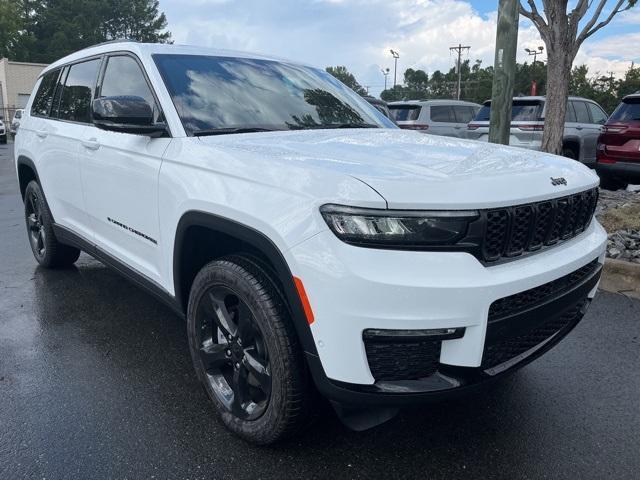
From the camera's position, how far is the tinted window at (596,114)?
41.7 ft

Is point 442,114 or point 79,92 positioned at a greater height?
point 79,92

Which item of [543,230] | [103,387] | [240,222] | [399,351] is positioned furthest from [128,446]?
[543,230]

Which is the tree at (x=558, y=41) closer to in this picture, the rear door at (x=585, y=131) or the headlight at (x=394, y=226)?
the rear door at (x=585, y=131)

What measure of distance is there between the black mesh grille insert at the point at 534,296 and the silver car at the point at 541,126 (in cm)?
921

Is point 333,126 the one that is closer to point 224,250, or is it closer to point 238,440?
point 224,250

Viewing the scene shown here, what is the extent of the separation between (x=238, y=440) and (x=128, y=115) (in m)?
1.66

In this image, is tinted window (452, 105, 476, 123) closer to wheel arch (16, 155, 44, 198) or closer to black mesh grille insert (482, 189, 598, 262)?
wheel arch (16, 155, 44, 198)

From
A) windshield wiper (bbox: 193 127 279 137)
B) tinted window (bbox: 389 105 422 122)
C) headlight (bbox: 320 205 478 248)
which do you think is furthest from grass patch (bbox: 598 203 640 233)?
tinted window (bbox: 389 105 422 122)

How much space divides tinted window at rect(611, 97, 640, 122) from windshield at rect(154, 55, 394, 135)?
22.0 ft

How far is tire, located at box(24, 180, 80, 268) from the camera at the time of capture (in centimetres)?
469

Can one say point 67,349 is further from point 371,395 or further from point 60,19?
point 60,19

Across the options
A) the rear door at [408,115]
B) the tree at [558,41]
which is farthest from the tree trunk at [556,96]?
the rear door at [408,115]

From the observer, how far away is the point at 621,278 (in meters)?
4.70

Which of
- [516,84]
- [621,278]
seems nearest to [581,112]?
[621,278]
